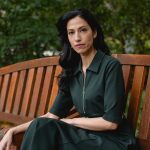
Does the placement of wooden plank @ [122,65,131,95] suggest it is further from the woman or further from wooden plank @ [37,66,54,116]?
wooden plank @ [37,66,54,116]

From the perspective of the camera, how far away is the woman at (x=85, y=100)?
3264 millimetres

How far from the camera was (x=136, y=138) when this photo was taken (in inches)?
145

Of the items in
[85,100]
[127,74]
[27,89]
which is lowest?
[27,89]

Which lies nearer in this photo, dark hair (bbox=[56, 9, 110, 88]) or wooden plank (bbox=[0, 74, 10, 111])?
dark hair (bbox=[56, 9, 110, 88])

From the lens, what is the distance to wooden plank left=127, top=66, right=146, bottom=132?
12.3ft

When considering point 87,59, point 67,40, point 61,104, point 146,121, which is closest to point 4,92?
point 61,104

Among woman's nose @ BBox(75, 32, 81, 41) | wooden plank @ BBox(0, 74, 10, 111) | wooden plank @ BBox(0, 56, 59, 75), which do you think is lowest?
wooden plank @ BBox(0, 74, 10, 111)

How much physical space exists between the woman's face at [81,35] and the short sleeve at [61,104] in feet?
1.41

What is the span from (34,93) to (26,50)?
169 centimetres

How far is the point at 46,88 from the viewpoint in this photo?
4.72 m

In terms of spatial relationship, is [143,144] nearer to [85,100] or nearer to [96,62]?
[85,100]

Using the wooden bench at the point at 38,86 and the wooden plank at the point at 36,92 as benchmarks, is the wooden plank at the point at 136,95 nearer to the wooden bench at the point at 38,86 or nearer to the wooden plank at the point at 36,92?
the wooden bench at the point at 38,86

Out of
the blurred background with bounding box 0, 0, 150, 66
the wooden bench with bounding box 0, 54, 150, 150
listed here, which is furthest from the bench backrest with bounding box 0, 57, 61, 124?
the blurred background with bounding box 0, 0, 150, 66

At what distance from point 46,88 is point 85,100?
3.83ft
